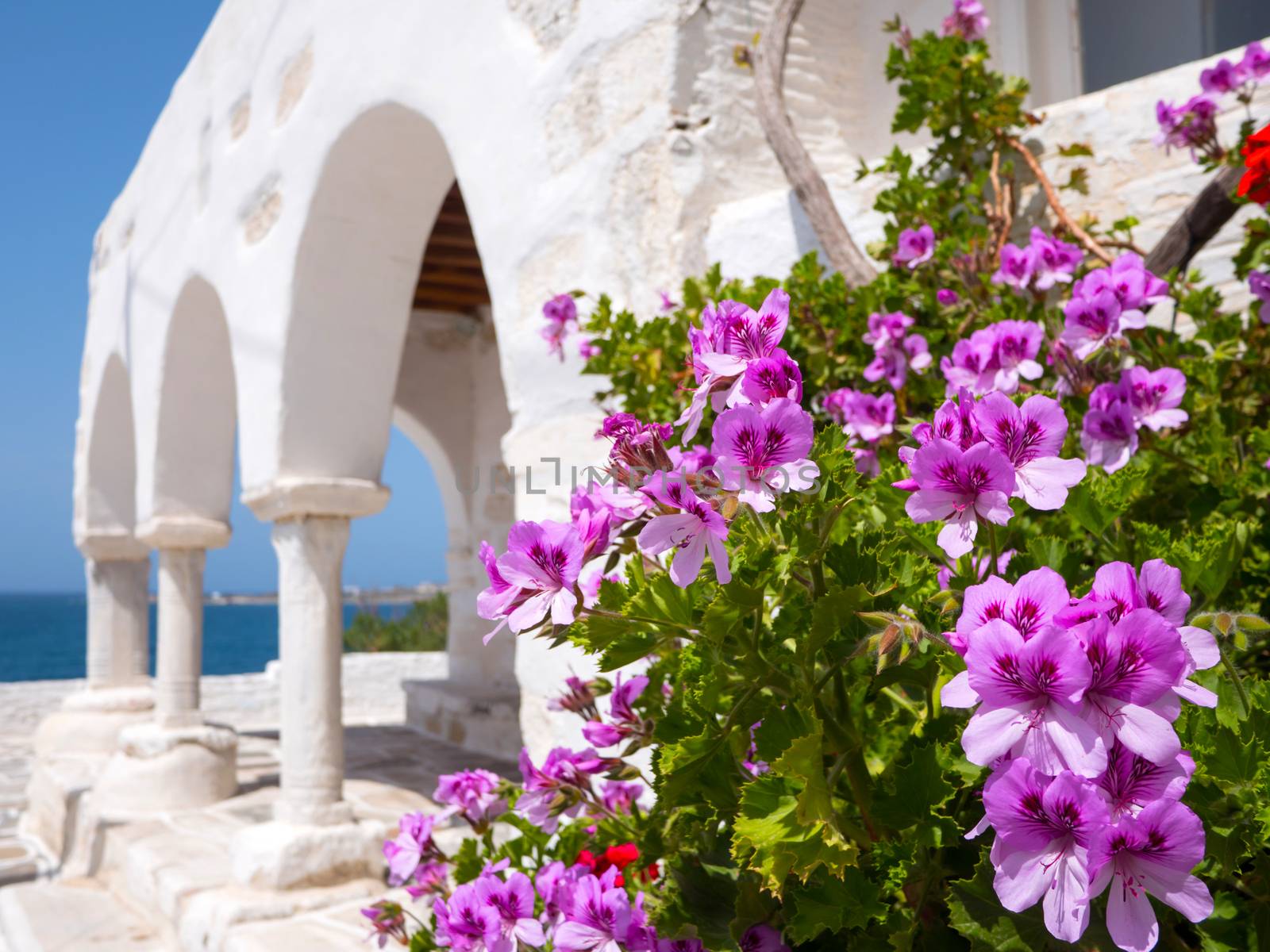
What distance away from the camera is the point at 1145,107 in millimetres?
1964

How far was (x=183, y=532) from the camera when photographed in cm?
604

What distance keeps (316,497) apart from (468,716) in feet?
12.3

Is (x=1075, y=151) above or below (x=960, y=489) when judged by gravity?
above

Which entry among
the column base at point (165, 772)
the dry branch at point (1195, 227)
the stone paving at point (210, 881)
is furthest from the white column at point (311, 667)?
the dry branch at point (1195, 227)

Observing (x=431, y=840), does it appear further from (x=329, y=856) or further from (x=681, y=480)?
(x=329, y=856)

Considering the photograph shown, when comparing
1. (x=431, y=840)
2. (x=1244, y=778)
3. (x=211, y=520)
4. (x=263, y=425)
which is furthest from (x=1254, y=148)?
(x=211, y=520)

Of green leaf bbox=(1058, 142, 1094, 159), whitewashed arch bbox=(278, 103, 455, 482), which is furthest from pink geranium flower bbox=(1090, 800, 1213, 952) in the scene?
whitewashed arch bbox=(278, 103, 455, 482)

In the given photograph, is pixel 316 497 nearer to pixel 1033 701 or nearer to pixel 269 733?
pixel 1033 701

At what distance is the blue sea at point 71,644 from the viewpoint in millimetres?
57594

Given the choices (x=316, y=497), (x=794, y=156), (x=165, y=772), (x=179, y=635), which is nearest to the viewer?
(x=794, y=156)

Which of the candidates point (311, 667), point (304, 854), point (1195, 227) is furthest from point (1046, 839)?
point (311, 667)

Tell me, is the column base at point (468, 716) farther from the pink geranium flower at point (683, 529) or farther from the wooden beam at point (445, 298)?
the pink geranium flower at point (683, 529)

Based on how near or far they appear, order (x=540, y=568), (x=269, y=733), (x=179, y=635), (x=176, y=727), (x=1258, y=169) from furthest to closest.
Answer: (x=269, y=733)
(x=179, y=635)
(x=176, y=727)
(x=1258, y=169)
(x=540, y=568)

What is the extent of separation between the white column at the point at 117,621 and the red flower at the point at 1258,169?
838 cm
